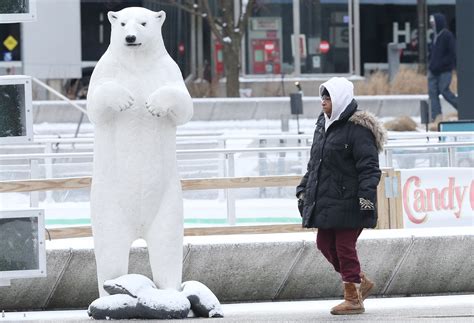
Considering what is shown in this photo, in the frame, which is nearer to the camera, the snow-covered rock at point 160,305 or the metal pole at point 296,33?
the snow-covered rock at point 160,305

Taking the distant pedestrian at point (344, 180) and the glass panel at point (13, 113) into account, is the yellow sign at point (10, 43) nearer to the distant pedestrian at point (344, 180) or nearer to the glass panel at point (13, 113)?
the glass panel at point (13, 113)

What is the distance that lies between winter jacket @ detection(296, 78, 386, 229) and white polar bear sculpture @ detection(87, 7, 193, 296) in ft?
2.72

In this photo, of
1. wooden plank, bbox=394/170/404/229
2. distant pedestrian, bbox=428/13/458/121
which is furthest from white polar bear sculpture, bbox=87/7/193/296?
distant pedestrian, bbox=428/13/458/121

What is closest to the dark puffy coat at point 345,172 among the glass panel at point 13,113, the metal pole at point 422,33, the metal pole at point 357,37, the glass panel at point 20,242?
the glass panel at point 20,242

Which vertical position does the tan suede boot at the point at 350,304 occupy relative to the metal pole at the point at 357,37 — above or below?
below

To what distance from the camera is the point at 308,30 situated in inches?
1465

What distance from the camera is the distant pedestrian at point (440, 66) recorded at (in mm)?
24406

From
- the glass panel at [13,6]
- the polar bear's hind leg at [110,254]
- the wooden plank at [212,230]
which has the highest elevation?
the glass panel at [13,6]

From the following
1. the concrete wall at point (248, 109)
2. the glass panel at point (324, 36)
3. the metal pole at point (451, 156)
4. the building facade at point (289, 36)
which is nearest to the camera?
the metal pole at point (451, 156)

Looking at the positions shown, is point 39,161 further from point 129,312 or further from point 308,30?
point 308,30

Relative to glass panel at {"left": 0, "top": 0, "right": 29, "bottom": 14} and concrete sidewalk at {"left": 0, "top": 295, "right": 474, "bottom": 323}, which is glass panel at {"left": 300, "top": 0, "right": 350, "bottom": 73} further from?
glass panel at {"left": 0, "top": 0, "right": 29, "bottom": 14}

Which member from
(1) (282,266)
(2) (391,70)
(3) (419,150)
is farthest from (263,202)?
(2) (391,70)

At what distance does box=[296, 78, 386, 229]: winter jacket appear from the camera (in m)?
8.45

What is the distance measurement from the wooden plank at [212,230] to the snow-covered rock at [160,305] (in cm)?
375
